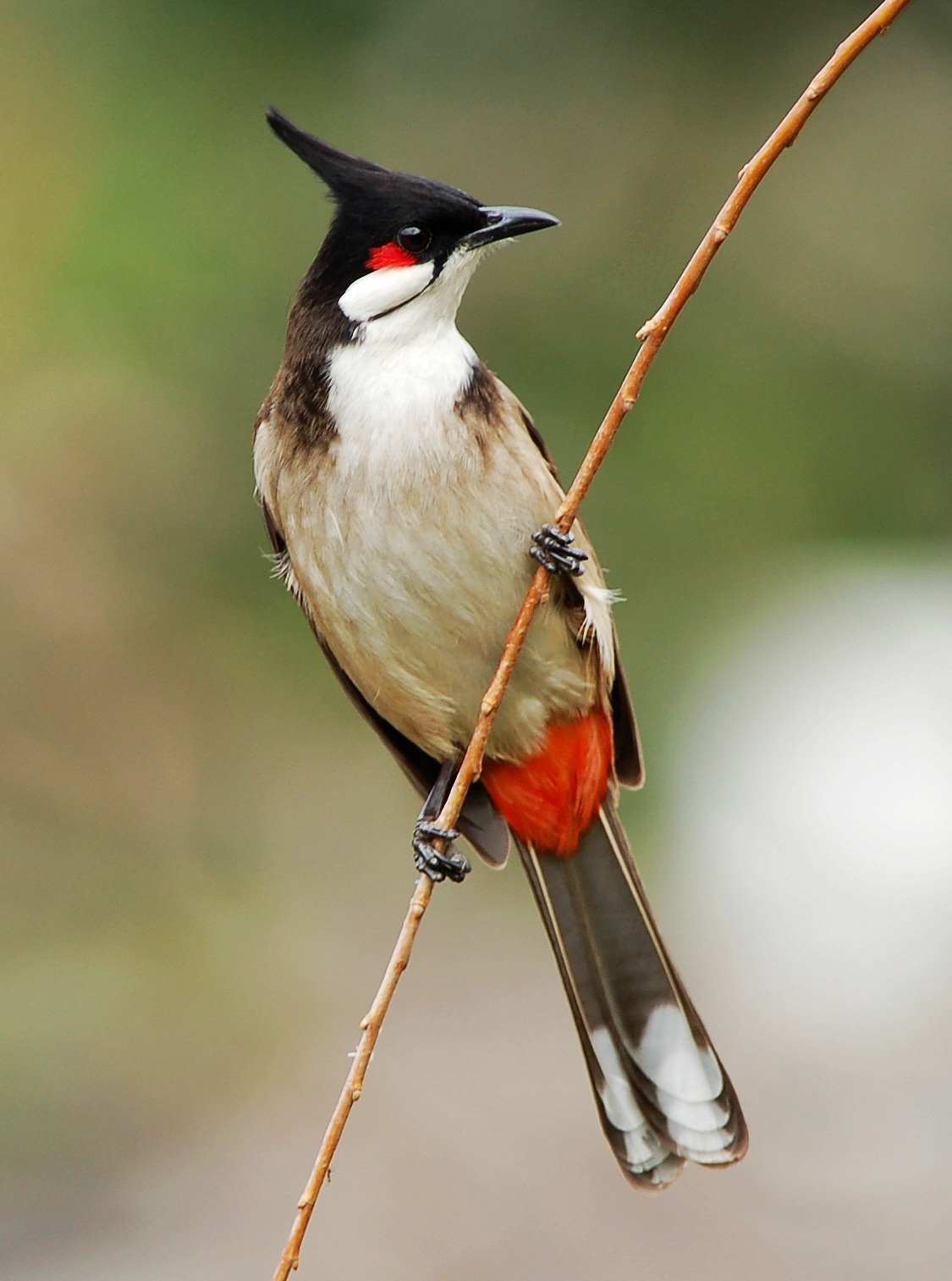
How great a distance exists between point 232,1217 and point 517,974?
1.65 m

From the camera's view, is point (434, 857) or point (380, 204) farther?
point (434, 857)

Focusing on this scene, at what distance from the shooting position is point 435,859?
8.32ft

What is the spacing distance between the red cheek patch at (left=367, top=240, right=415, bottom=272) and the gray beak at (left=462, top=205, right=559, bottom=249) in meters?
0.09

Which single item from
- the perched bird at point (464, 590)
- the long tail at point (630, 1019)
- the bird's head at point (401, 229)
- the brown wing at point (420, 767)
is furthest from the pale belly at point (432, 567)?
the long tail at point (630, 1019)

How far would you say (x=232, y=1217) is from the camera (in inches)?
167

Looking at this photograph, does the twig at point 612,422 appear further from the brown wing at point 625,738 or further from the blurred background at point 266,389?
the blurred background at point 266,389

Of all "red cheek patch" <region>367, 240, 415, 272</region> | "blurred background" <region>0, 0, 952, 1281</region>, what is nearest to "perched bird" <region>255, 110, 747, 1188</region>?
"red cheek patch" <region>367, 240, 415, 272</region>

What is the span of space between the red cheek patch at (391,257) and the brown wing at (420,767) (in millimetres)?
512

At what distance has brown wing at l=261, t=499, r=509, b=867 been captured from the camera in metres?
2.66

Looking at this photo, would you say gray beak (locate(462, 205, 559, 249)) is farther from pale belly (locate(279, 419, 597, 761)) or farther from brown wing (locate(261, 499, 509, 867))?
brown wing (locate(261, 499, 509, 867))

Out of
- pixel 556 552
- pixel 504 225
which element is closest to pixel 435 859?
pixel 556 552

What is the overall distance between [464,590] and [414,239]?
1.83 feet

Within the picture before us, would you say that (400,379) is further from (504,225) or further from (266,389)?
(266,389)

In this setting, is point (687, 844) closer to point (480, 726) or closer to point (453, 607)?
point (453, 607)
